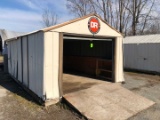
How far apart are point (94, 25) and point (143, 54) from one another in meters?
7.14

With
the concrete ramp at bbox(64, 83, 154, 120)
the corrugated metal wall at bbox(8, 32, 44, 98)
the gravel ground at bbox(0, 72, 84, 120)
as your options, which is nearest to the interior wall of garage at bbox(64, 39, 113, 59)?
the concrete ramp at bbox(64, 83, 154, 120)

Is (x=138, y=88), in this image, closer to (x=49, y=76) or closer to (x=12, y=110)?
(x=49, y=76)

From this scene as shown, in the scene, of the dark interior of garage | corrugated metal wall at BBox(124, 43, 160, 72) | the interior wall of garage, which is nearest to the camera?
the dark interior of garage

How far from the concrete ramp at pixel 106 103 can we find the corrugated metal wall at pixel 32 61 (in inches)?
48.5

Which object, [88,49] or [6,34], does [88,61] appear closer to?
[88,49]

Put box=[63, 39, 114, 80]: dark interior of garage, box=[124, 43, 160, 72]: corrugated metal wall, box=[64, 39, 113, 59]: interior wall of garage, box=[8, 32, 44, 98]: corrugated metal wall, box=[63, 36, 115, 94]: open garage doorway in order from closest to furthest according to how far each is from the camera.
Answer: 1. box=[8, 32, 44, 98]: corrugated metal wall
2. box=[63, 36, 115, 94]: open garage doorway
3. box=[63, 39, 114, 80]: dark interior of garage
4. box=[64, 39, 113, 59]: interior wall of garage
5. box=[124, 43, 160, 72]: corrugated metal wall

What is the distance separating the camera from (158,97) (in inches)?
282

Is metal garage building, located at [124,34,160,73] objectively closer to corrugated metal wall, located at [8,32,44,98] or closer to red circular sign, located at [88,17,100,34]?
red circular sign, located at [88,17,100,34]

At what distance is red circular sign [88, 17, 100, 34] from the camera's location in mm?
7322

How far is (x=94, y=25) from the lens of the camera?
24.6 feet

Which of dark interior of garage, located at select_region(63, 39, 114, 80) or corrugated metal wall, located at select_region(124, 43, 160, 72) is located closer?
dark interior of garage, located at select_region(63, 39, 114, 80)

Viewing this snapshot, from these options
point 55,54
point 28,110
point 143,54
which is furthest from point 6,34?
point 28,110

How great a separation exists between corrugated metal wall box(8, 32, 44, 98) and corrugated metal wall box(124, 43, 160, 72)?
8813 millimetres

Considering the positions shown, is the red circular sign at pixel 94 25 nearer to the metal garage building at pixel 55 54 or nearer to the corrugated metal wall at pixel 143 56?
the metal garage building at pixel 55 54
